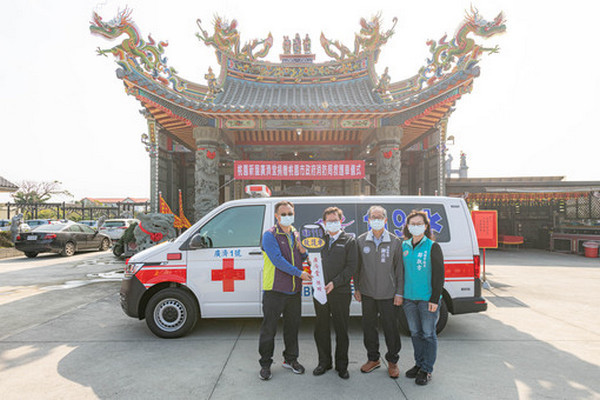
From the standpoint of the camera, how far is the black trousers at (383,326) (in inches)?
123

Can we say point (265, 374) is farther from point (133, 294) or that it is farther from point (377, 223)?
point (133, 294)

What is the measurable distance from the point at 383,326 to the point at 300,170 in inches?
344

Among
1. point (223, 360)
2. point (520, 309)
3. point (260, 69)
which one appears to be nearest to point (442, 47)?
point (260, 69)

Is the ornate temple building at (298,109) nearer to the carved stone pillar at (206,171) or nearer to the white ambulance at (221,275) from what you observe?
the carved stone pillar at (206,171)

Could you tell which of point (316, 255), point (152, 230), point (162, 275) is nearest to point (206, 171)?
point (152, 230)

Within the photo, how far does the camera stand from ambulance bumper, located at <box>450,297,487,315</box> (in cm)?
423

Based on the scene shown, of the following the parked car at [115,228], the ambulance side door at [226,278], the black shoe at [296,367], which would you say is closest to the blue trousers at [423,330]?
the black shoe at [296,367]

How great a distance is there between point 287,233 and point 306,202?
4.14 ft

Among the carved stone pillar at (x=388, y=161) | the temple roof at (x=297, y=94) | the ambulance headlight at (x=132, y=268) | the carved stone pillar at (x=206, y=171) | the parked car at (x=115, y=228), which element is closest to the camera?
the ambulance headlight at (x=132, y=268)

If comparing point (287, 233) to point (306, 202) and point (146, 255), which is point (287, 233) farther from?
point (146, 255)

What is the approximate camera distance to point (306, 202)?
444cm

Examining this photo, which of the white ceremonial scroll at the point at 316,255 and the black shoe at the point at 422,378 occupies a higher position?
the white ceremonial scroll at the point at 316,255

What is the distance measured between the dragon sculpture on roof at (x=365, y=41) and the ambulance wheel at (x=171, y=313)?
11.1m

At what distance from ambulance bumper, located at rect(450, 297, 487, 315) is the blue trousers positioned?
145 centimetres
